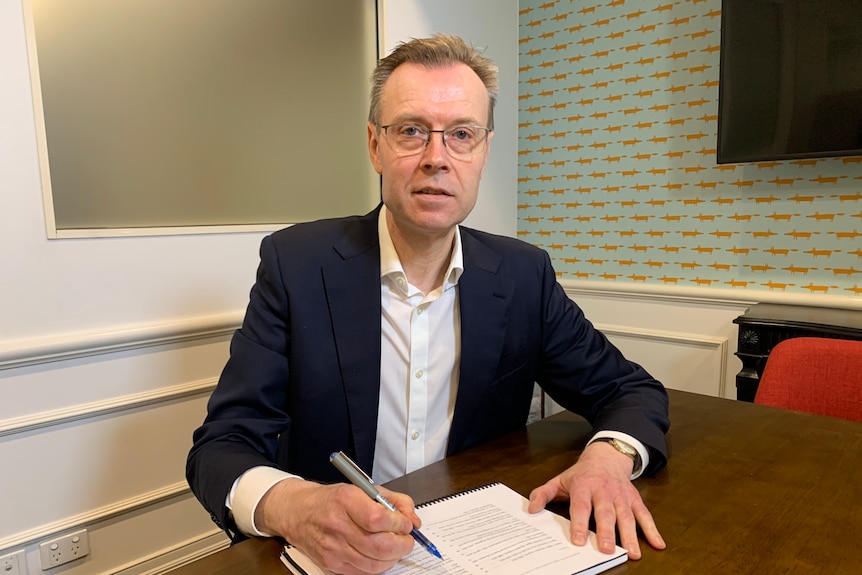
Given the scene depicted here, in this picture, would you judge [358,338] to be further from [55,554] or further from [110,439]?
[55,554]

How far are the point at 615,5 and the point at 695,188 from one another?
91cm

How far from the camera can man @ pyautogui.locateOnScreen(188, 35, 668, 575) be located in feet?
3.55

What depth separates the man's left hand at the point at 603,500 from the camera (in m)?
0.79

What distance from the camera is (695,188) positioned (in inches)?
101

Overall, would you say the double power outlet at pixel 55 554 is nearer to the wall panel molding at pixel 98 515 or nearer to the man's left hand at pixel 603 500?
the wall panel molding at pixel 98 515

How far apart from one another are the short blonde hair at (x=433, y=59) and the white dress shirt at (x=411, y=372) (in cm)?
30

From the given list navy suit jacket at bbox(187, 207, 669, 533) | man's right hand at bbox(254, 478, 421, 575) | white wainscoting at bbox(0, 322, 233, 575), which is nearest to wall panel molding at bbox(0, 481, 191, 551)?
white wainscoting at bbox(0, 322, 233, 575)

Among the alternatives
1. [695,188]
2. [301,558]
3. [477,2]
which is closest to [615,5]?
[477,2]

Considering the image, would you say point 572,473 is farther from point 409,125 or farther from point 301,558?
point 409,125

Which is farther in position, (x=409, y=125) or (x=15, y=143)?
(x=15, y=143)

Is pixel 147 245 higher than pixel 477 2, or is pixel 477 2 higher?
pixel 477 2

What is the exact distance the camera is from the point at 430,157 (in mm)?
1163

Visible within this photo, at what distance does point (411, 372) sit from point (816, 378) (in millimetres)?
1014

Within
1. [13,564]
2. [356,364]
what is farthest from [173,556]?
[356,364]
